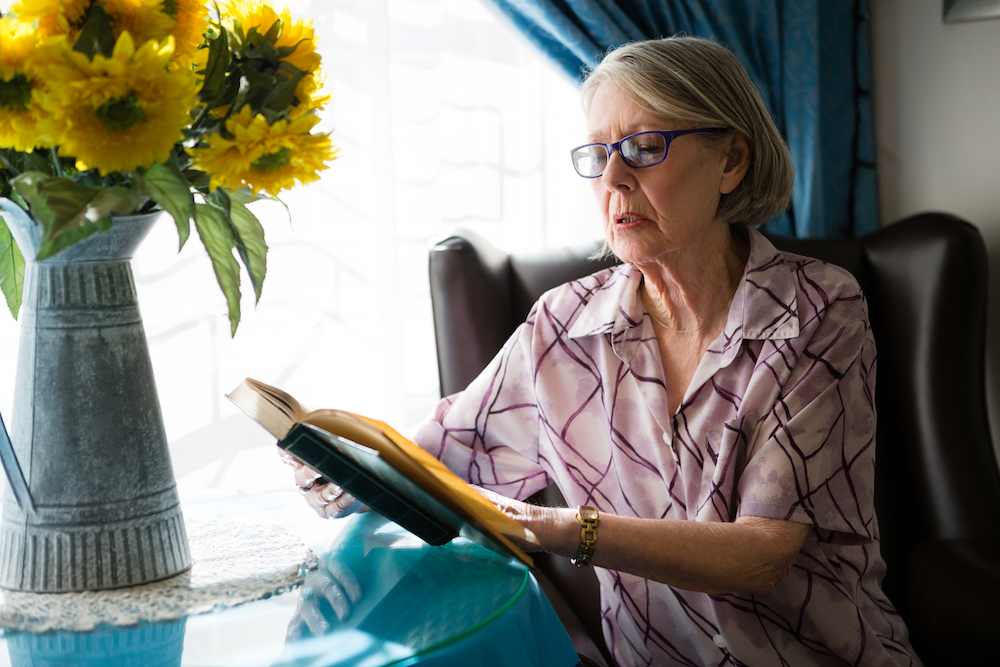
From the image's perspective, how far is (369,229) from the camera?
73.5 inches

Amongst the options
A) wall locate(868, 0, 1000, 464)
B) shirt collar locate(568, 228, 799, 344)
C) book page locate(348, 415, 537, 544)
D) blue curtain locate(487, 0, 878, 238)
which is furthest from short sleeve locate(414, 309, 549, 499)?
wall locate(868, 0, 1000, 464)

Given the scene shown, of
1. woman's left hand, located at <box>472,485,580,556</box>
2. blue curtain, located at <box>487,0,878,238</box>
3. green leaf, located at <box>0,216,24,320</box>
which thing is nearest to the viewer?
green leaf, located at <box>0,216,24,320</box>

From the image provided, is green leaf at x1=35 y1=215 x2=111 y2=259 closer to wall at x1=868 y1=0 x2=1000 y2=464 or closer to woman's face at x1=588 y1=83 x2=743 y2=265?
woman's face at x1=588 y1=83 x2=743 y2=265

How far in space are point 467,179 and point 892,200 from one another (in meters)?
1.13

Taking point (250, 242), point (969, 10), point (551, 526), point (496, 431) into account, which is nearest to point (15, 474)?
point (250, 242)

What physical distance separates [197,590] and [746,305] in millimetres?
842

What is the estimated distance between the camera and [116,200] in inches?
26.9

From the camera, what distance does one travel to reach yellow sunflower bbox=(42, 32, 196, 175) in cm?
62

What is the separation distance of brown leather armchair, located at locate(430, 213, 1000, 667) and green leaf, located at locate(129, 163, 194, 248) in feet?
2.94

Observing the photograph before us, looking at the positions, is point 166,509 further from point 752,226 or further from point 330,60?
point 330,60

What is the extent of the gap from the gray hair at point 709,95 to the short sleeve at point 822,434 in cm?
24

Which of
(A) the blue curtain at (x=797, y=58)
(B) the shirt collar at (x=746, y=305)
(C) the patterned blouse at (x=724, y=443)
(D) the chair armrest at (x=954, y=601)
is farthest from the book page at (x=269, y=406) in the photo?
(A) the blue curtain at (x=797, y=58)

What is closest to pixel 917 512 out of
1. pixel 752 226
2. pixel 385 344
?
pixel 752 226

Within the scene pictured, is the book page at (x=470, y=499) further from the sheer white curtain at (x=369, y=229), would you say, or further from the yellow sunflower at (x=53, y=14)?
the sheer white curtain at (x=369, y=229)
